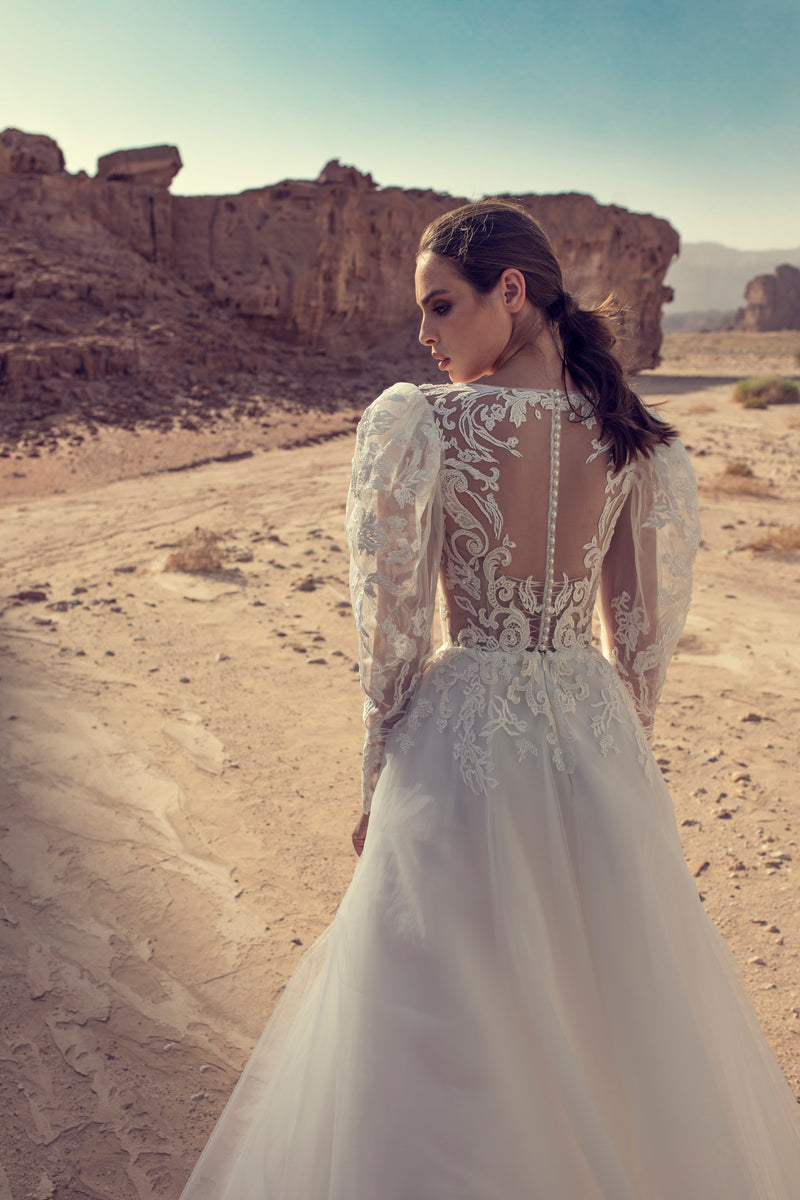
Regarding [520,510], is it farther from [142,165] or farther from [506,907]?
[142,165]

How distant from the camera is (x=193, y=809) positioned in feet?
10.7

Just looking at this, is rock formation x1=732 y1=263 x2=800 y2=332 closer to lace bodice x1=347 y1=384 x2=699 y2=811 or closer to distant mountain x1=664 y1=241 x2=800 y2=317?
lace bodice x1=347 y1=384 x2=699 y2=811

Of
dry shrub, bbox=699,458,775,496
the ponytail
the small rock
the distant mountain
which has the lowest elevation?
the small rock

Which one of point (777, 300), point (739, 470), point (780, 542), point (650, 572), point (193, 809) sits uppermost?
point (777, 300)

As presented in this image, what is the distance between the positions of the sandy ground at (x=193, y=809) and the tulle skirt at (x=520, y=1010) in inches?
29.0

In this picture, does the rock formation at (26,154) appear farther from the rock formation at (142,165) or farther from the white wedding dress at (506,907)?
the white wedding dress at (506,907)

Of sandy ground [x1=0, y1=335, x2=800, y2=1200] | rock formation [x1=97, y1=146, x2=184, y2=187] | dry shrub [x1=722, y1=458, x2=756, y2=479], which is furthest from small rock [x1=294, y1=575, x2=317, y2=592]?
rock formation [x1=97, y1=146, x2=184, y2=187]

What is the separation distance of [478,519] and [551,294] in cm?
43

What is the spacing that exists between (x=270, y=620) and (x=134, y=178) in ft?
69.3

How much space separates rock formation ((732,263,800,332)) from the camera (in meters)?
69.2

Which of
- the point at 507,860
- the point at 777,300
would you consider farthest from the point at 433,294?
the point at 777,300

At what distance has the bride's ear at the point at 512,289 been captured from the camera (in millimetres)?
1431

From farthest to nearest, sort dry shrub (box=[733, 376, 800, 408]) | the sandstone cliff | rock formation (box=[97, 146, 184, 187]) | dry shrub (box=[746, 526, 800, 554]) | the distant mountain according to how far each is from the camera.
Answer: the distant mountain
rock formation (box=[97, 146, 184, 187])
dry shrub (box=[733, 376, 800, 408])
the sandstone cliff
dry shrub (box=[746, 526, 800, 554])

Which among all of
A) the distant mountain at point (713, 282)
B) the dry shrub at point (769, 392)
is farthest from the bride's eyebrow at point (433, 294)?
the distant mountain at point (713, 282)
